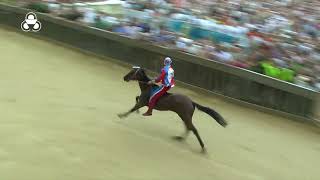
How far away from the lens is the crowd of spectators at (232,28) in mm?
10125

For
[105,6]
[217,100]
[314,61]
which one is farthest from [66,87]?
A: [105,6]

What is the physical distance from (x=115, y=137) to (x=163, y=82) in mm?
1047

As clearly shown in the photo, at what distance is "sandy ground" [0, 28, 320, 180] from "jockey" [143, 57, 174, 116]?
2.13 ft

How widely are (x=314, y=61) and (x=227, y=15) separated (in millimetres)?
3275

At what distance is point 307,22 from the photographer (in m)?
12.4

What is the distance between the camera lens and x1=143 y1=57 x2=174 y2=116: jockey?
6.69m

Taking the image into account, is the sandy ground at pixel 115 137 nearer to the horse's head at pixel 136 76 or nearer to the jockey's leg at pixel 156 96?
the jockey's leg at pixel 156 96

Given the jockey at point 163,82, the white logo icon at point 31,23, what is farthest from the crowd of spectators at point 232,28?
the jockey at point 163,82

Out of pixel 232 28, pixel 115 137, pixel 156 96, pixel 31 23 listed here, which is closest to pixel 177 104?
pixel 156 96

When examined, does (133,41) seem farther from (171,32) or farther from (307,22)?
(307,22)

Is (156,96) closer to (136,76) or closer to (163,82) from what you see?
(163,82)

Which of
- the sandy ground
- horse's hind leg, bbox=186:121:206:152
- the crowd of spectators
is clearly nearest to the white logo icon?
the crowd of spectators

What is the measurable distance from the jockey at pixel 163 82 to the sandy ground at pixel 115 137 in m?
0.65

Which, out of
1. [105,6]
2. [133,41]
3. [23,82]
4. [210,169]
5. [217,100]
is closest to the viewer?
[210,169]
